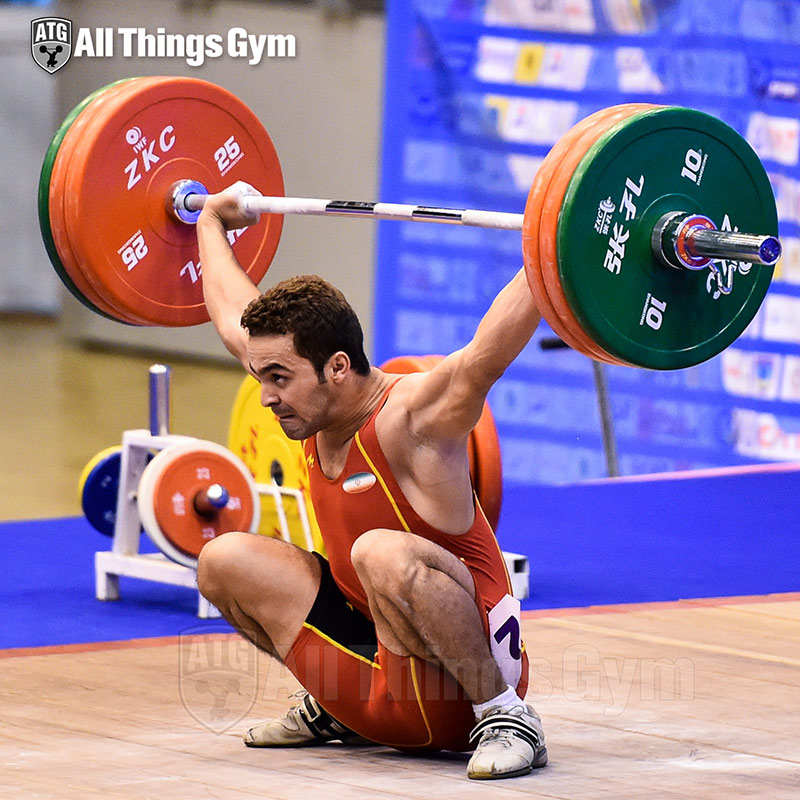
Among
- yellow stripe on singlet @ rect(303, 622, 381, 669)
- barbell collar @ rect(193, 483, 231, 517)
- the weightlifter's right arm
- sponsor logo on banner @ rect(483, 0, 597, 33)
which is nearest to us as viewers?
yellow stripe on singlet @ rect(303, 622, 381, 669)

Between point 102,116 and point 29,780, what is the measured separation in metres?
1.50

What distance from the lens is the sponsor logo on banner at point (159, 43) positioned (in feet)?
24.5

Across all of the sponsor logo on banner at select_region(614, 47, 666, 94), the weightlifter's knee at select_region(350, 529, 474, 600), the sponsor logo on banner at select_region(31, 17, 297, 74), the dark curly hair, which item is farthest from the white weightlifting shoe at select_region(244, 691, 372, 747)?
the sponsor logo on banner at select_region(31, 17, 297, 74)

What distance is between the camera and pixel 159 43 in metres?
7.50

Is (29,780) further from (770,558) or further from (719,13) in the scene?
(719,13)

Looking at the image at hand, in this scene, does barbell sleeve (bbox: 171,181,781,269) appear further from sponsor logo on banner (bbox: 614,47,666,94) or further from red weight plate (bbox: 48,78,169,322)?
sponsor logo on banner (bbox: 614,47,666,94)

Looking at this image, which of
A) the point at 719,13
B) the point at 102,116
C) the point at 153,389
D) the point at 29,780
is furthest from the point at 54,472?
the point at 29,780

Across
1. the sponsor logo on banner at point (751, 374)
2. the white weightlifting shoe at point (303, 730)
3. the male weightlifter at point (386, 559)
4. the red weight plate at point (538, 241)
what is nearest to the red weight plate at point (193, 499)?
the white weightlifting shoe at point (303, 730)

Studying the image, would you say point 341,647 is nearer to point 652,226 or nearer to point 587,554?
point 652,226

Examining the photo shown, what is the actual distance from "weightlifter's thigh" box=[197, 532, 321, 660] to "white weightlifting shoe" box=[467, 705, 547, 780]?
36 cm

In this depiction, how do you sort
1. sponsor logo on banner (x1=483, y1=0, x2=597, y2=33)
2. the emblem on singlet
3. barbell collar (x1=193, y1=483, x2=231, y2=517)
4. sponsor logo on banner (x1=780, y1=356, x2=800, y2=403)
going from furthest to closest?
sponsor logo on banner (x1=780, y1=356, x2=800, y2=403), sponsor logo on banner (x1=483, y1=0, x2=597, y2=33), barbell collar (x1=193, y1=483, x2=231, y2=517), the emblem on singlet

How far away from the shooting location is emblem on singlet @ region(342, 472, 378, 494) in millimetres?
2854

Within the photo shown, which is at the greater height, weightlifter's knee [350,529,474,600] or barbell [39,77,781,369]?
barbell [39,77,781,369]

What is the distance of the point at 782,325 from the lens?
23.8 feet
